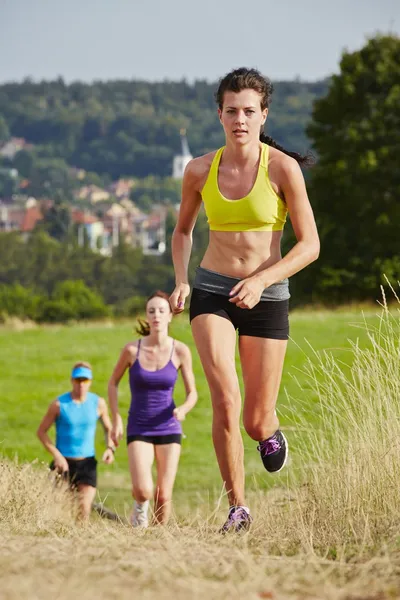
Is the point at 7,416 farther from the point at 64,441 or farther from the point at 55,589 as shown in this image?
the point at 55,589

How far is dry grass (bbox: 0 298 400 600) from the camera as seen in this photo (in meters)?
3.79

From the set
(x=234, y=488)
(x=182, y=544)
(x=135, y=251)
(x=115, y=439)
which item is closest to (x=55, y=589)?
(x=182, y=544)

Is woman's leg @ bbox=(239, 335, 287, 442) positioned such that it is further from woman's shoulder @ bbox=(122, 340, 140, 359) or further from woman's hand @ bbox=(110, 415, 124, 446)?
woman's hand @ bbox=(110, 415, 124, 446)

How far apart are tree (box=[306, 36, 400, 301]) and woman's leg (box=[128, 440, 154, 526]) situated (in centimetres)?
2968

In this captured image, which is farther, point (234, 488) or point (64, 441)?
Answer: point (64, 441)

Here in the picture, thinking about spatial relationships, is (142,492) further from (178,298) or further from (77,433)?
(178,298)

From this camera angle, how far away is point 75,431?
10500mm

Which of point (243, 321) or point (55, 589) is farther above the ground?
point (243, 321)

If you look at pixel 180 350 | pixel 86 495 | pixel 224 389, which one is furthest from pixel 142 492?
pixel 224 389

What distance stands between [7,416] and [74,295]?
58.7 m

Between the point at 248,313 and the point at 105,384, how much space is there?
1445 cm

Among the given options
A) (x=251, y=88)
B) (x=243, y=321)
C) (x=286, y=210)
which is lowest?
(x=243, y=321)

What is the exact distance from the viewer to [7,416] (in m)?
18.3

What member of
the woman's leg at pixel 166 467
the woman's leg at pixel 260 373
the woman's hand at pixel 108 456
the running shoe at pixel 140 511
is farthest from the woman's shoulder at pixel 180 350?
the woman's leg at pixel 260 373
